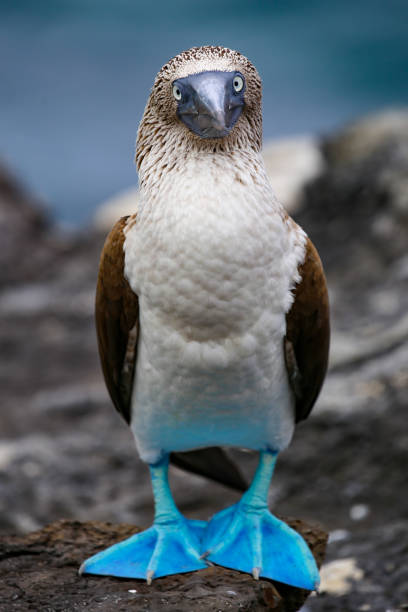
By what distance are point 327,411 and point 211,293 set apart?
2494mm

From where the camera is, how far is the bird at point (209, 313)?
2.23 metres

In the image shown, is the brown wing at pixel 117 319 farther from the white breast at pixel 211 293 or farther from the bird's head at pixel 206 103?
the bird's head at pixel 206 103

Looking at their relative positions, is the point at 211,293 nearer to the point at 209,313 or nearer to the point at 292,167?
the point at 209,313

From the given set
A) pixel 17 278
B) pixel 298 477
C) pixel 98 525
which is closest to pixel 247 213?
pixel 98 525

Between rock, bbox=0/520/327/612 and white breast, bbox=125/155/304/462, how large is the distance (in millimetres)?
516

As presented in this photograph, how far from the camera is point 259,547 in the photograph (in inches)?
103

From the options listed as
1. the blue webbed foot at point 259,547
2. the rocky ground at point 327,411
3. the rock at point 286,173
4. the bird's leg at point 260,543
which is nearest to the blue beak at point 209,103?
the bird's leg at point 260,543

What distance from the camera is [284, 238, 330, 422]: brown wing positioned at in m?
2.45

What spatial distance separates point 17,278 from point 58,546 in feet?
17.9

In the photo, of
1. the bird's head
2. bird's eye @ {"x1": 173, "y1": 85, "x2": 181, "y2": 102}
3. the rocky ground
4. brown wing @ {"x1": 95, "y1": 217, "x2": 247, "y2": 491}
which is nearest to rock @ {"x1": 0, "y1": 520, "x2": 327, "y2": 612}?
the rocky ground

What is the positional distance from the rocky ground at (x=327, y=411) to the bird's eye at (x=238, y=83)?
1701 mm

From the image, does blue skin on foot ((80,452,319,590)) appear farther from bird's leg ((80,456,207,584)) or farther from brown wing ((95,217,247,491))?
brown wing ((95,217,247,491))

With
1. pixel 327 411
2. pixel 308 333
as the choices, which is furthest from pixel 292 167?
pixel 308 333

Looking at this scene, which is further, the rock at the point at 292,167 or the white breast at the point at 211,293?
the rock at the point at 292,167
